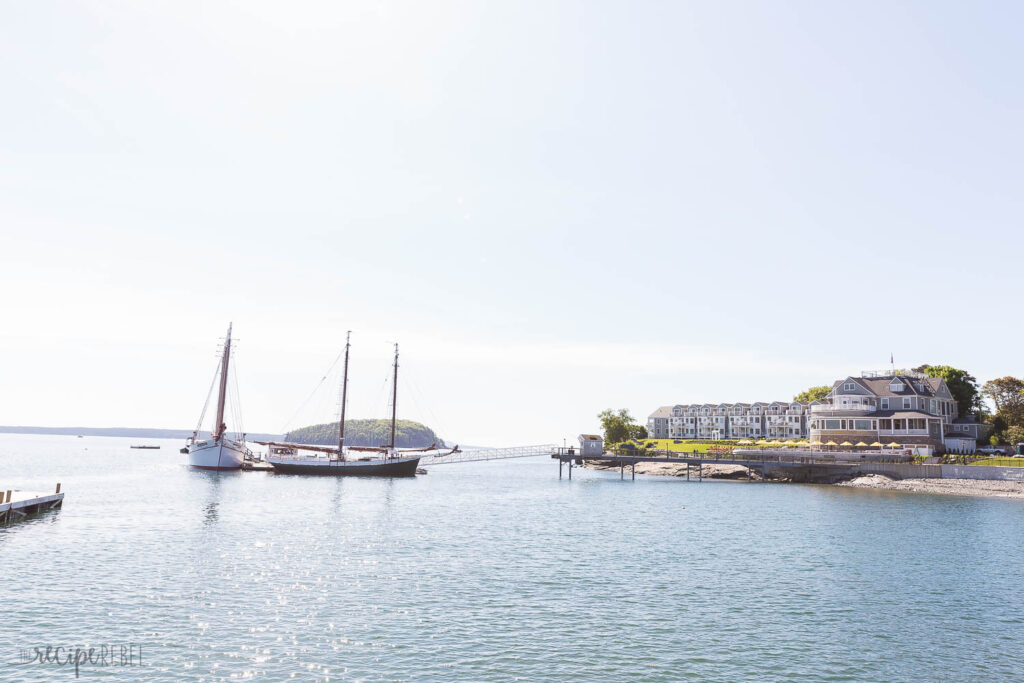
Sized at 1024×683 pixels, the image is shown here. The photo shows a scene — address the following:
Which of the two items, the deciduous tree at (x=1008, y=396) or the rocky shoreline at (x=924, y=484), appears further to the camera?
the deciduous tree at (x=1008, y=396)

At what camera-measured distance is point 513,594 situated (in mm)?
29422

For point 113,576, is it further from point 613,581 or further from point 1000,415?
point 1000,415

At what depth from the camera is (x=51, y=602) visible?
26141mm

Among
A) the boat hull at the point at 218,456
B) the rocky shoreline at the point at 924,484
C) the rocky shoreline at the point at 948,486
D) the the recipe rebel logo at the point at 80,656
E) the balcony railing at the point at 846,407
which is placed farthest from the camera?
the boat hull at the point at 218,456

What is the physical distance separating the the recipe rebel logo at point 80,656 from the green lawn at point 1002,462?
100550 millimetres

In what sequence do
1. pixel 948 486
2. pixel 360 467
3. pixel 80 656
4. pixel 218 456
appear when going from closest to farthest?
pixel 80 656
pixel 948 486
pixel 360 467
pixel 218 456

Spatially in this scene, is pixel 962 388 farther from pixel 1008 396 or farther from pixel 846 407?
pixel 846 407

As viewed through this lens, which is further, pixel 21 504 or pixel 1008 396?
pixel 1008 396

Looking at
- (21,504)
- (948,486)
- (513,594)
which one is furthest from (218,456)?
(948,486)

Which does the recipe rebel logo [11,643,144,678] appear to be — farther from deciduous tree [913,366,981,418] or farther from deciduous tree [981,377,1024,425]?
deciduous tree [913,366,981,418]

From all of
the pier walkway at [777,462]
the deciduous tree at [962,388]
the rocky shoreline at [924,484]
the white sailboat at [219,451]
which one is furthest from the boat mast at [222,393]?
the deciduous tree at [962,388]

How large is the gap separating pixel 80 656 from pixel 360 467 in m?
91.1

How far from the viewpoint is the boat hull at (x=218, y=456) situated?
117 meters

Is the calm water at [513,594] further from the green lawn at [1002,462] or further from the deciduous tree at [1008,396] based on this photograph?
the deciduous tree at [1008,396]
